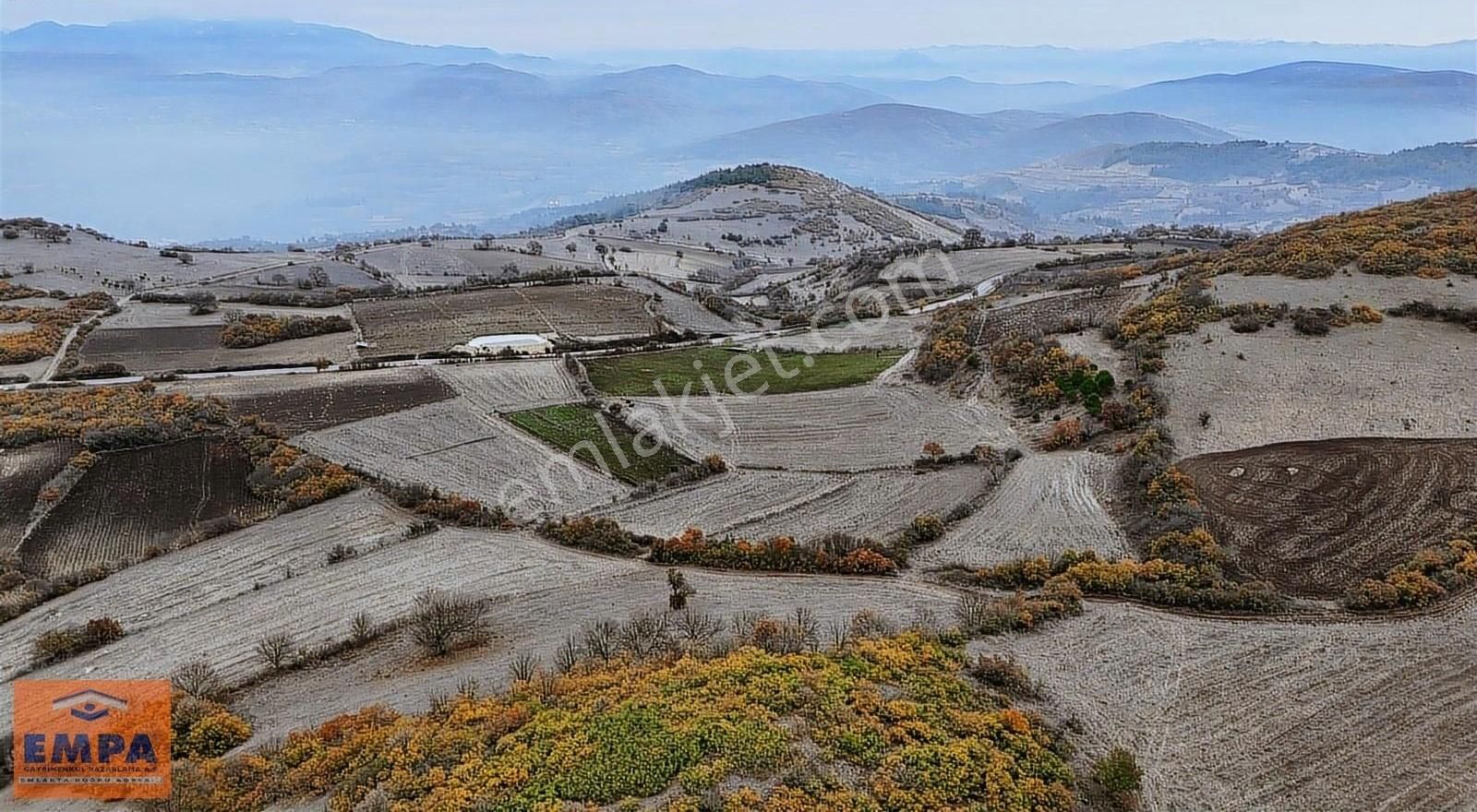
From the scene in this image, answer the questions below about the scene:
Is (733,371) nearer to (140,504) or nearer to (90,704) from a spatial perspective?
(140,504)

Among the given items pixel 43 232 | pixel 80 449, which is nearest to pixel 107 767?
pixel 80 449

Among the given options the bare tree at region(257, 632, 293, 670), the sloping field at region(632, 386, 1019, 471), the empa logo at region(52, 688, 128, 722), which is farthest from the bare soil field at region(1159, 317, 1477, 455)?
the empa logo at region(52, 688, 128, 722)

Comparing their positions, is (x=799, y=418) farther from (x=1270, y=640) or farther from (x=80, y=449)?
(x=80, y=449)

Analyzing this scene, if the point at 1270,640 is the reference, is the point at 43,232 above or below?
above

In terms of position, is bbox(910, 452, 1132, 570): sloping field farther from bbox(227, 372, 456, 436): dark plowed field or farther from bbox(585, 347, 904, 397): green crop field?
bbox(227, 372, 456, 436): dark plowed field

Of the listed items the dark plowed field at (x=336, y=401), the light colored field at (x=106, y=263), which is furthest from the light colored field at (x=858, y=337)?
the light colored field at (x=106, y=263)

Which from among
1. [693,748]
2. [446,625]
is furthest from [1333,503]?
[446,625]
